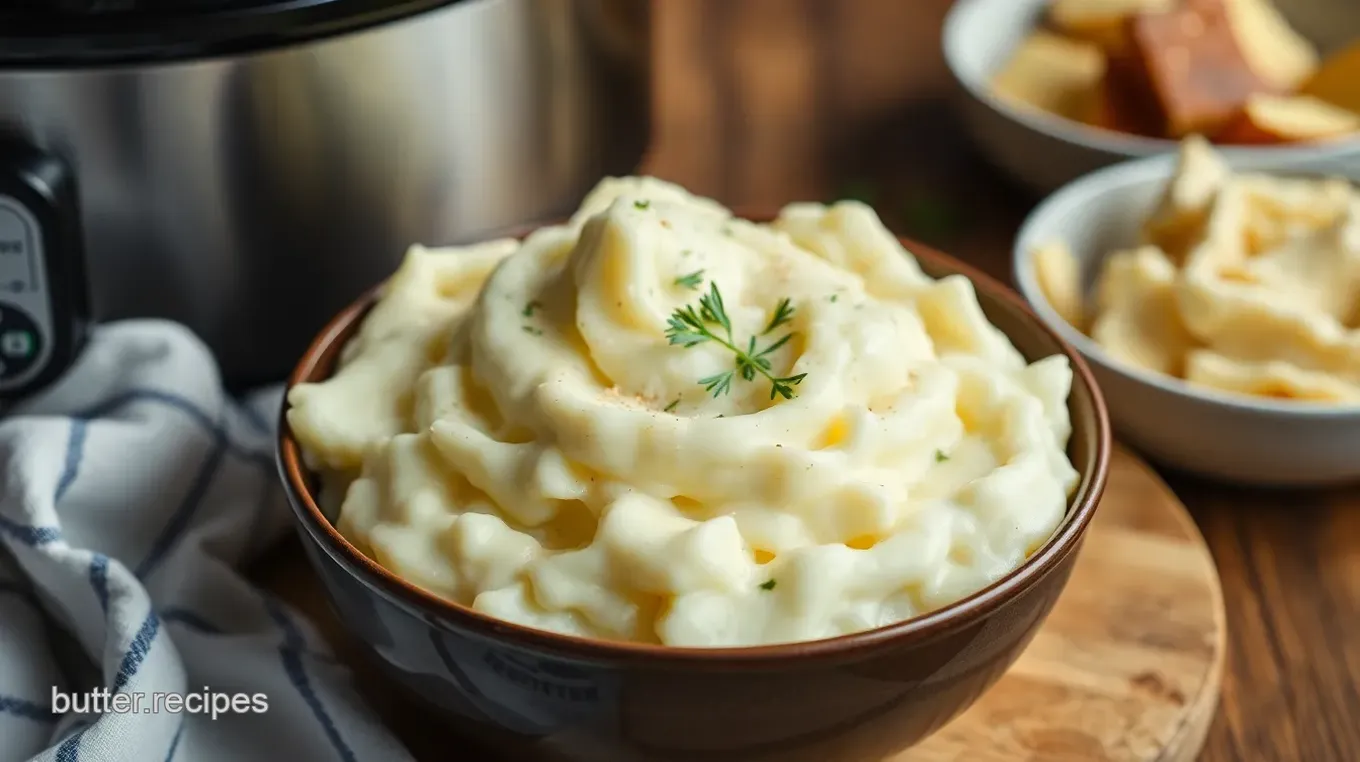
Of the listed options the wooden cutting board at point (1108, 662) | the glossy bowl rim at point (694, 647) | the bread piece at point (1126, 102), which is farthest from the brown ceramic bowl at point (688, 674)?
the bread piece at point (1126, 102)

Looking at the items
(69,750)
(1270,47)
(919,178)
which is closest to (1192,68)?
(1270,47)

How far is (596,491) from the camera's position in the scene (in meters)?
0.96

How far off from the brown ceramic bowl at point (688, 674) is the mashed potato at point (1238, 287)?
1.32ft

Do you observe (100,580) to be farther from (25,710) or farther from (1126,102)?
(1126,102)

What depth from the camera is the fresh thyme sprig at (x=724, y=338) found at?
100cm

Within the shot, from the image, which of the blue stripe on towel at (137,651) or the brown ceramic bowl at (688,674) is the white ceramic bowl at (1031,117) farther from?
the blue stripe on towel at (137,651)

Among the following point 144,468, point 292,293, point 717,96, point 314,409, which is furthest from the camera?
point 717,96

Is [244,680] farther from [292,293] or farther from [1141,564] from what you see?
[1141,564]

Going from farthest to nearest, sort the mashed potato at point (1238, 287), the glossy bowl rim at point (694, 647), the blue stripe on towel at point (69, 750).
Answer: the mashed potato at point (1238, 287)
the blue stripe on towel at point (69, 750)
the glossy bowl rim at point (694, 647)

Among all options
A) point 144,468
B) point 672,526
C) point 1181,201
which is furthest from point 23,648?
point 1181,201

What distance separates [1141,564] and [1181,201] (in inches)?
16.5

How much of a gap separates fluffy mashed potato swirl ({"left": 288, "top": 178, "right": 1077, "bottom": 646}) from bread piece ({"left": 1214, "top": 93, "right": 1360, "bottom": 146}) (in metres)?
0.69

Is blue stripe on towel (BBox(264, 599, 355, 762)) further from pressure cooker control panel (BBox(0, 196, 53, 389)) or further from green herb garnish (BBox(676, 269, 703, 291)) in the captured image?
green herb garnish (BBox(676, 269, 703, 291))

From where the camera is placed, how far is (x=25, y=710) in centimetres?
109
